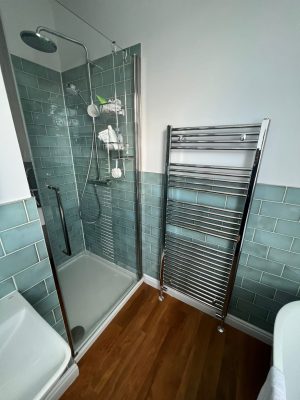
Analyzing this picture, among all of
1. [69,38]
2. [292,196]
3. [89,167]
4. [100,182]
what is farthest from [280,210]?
[69,38]

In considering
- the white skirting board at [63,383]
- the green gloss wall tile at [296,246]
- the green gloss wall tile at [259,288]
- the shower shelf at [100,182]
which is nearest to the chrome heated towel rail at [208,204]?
the green gloss wall tile at [259,288]

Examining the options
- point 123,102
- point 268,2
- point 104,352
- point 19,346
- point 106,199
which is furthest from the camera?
point 106,199

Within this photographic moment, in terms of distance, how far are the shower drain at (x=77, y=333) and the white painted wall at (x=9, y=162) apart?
116 cm

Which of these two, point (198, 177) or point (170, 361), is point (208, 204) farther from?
point (170, 361)

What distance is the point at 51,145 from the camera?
170cm

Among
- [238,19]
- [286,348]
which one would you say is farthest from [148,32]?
[286,348]

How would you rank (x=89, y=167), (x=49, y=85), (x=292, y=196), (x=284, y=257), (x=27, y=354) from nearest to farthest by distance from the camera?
1. (x=27, y=354)
2. (x=292, y=196)
3. (x=284, y=257)
4. (x=49, y=85)
5. (x=89, y=167)

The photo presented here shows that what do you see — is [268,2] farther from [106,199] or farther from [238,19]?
[106,199]

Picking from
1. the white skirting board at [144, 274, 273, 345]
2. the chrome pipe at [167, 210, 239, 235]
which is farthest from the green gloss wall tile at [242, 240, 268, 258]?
the white skirting board at [144, 274, 273, 345]

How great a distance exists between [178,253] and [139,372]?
2.65 feet

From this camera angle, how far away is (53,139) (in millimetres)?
1710

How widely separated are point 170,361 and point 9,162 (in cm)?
151

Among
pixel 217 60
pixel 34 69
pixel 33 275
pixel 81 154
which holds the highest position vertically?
pixel 34 69

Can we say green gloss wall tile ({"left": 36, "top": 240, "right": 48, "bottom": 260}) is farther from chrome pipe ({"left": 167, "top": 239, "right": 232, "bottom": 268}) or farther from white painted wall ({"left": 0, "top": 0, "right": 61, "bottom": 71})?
white painted wall ({"left": 0, "top": 0, "right": 61, "bottom": 71})
